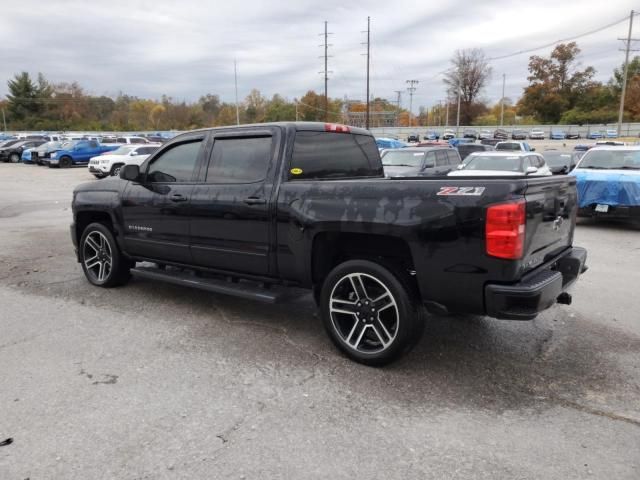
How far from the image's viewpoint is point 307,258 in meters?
4.35

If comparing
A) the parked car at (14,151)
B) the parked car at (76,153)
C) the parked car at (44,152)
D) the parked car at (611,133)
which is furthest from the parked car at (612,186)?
the parked car at (611,133)

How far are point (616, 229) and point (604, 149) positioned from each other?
7.79 ft

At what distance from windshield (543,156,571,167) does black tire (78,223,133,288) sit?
17584mm

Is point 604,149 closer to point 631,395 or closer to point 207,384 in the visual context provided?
point 631,395

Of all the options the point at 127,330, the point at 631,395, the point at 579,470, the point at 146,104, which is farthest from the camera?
the point at 146,104

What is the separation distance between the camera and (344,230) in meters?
4.04

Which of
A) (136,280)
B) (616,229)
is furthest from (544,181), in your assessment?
(616,229)

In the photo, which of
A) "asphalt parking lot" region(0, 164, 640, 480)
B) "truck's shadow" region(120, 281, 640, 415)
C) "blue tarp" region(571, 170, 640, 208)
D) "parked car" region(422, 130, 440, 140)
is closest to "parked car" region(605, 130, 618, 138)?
"parked car" region(422, 130, 440, 140)

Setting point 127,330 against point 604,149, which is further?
point 604,149

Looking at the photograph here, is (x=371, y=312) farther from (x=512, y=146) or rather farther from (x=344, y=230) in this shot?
(x=512, y=146)

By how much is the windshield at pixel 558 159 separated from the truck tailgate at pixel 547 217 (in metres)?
16.6

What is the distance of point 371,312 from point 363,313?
7 cm

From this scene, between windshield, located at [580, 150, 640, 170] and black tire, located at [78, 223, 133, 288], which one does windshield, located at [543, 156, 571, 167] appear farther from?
black tire, located at [78, 223, 133, 288]

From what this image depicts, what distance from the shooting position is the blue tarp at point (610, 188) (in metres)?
10.1
